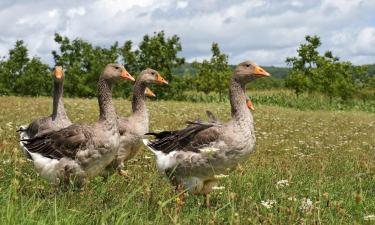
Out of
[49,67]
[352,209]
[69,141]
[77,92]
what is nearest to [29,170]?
[69,141]

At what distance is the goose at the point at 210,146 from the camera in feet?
21.1

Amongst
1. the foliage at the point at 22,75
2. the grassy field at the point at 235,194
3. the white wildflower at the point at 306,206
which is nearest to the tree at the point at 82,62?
the foliage at the point at 22,75

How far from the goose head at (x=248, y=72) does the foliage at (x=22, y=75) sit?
45076 millimetres

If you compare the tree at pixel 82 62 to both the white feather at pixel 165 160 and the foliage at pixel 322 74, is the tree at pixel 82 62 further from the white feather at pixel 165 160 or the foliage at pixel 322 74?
the white feather at pixel 165 160

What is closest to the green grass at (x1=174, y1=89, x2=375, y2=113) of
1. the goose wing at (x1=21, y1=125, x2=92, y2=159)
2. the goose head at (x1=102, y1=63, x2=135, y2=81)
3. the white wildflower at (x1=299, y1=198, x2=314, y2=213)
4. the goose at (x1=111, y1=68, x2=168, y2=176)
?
the goose at (x1=111, y1=68, x2=168, y2=176)

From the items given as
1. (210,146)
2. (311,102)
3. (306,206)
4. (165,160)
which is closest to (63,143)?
(165,160)

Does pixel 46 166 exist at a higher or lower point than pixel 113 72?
lower

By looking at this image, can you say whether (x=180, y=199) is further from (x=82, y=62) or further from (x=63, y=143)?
(x=82, y=62)

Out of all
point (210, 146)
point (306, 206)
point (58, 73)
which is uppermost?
point (58, 73)

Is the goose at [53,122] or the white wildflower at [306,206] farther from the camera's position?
the goose at [53,122]

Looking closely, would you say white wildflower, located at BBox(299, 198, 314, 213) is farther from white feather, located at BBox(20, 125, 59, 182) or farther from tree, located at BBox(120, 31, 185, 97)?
tree, located at BBox(120, 31, 185, 97)

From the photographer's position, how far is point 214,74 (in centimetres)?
5428

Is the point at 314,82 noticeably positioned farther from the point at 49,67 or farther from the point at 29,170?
the point at 29,170

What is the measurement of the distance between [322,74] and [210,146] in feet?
134
